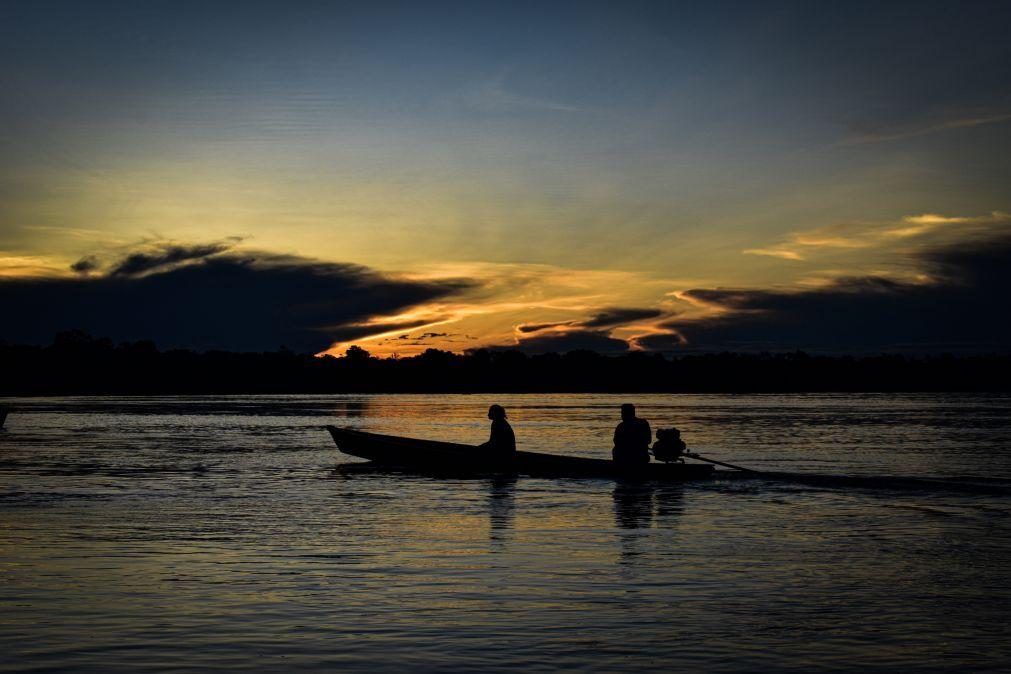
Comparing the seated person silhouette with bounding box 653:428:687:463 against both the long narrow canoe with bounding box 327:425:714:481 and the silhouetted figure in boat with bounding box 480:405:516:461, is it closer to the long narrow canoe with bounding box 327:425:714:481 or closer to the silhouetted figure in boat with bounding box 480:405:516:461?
the long narrow canoe with bounding box 327:425:714:481

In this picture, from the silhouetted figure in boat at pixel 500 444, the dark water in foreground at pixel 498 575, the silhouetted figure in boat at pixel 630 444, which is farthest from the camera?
the silhouetted figure in boat at pixel 500 444

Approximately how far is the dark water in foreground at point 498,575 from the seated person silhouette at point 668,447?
1.35m

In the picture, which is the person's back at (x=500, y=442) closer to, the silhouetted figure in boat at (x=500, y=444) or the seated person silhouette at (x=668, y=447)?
the silhouetted figure in boat at (x=500, y=444)

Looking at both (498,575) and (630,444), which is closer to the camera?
(498,575)

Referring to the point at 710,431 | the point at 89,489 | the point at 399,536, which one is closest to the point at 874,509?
the point at 399,536

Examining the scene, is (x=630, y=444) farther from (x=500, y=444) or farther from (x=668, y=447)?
(x=500, y=444)

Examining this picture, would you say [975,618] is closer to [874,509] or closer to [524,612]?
[524,612]

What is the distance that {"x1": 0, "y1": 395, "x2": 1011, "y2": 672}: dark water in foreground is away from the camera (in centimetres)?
1141

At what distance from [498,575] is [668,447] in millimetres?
16032

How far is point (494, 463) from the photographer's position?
32.2m

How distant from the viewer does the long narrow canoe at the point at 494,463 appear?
31.2m

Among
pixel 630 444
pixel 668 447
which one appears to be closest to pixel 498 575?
pixel 630 444

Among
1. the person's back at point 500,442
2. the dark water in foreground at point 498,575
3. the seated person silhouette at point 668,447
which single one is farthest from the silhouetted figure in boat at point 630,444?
the person's back at point 500,442

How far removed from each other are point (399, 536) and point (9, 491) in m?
14.4
